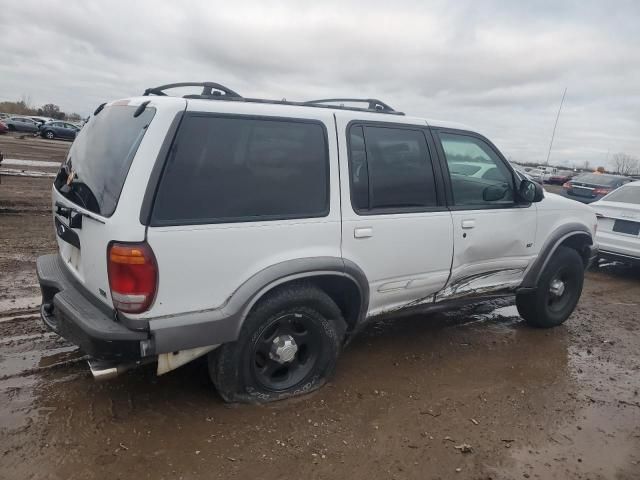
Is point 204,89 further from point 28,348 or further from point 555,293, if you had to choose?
point 555,293

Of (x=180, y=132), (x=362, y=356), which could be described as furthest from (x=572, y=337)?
(x=180, y=132)

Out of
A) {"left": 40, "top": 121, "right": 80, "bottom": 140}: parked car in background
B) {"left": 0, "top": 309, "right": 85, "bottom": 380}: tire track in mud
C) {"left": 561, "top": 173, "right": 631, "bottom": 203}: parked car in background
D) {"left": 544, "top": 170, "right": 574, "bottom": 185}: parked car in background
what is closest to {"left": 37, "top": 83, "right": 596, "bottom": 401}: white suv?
{"left": 0, "top": 309, "right": 85, "bottom": 380}: tire track in mud

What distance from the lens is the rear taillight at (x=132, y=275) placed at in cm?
254

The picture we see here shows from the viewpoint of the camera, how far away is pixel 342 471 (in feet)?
8.94

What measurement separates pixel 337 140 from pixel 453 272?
1.49m

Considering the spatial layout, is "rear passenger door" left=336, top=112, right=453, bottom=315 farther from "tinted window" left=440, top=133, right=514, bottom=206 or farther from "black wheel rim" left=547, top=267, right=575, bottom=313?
"black wheel rim" left=547, top=267, right=575, bottom=313

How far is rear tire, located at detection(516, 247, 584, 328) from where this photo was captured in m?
4.86

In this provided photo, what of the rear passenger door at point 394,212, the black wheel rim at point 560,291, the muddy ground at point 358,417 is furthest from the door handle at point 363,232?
the black wheel rim at point 560,291

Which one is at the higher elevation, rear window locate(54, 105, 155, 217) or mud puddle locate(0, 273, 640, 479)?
rear window locate(54, 105, 155, 217)

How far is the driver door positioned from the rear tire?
43cm

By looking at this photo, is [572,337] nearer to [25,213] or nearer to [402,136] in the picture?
[402,136]

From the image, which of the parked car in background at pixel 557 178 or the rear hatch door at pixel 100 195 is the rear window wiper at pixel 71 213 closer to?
the rear hatch door at pixel 100 195

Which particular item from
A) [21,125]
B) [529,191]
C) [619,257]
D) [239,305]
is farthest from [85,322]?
[21,125]

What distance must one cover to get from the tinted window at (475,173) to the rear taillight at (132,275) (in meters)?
2.43
